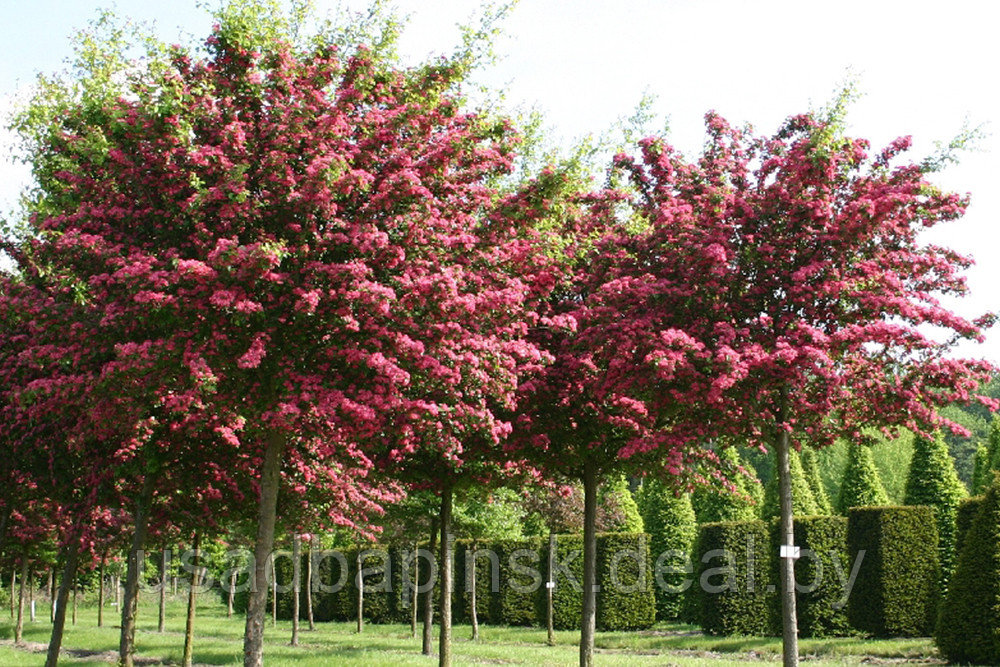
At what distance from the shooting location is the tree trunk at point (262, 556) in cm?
1002

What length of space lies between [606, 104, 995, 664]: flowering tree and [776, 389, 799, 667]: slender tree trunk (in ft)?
0.08

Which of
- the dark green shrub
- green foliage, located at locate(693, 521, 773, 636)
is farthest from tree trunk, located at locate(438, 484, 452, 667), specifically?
the dark green shrub

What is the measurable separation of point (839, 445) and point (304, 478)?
65781 mm

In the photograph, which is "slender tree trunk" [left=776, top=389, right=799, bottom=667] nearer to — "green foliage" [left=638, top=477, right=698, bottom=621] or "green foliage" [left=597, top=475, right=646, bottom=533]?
"green foliage" [left=597, top=475, right=646, bottom=533]

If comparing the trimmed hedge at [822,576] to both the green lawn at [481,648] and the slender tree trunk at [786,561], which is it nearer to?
the green lawn at [481,648]

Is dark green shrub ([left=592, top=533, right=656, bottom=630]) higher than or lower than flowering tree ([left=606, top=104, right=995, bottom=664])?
lower

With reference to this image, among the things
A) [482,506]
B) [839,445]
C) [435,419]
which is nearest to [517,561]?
[482,506]

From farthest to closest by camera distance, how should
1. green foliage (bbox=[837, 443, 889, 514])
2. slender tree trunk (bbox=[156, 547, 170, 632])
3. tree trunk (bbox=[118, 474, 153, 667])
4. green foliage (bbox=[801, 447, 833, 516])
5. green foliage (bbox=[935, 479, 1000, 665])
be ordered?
green foliage (bbox=[801, 447, 833, 516]) < green foliage (bbox=[837, 443, 889, 514]) < slender tree trunk (bbox=[156, 547, 170, 632]) < green foliage (bbox=[935, 479, 1000, 665]) < tree trunk (bbox=[118, 474, 153, 667])

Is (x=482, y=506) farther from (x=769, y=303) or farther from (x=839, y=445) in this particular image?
(x=839, y=445)

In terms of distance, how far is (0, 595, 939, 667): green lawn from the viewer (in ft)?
66.5

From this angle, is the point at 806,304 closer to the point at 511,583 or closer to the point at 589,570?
the point at 589,570

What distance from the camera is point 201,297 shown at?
9.48 m

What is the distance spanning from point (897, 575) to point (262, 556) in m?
18.7

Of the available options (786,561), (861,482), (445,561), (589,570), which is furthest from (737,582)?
(786,561)
